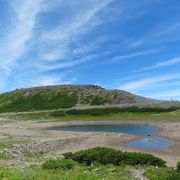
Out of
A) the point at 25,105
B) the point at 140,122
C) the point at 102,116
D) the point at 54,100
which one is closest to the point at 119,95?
the point at 54,100

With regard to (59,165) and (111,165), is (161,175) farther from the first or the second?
(111,165)

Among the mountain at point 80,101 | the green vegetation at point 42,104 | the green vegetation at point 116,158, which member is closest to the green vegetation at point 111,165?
the green vegetation at point 116,158

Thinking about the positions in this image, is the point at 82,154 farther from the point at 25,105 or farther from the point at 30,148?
the point at 25,105

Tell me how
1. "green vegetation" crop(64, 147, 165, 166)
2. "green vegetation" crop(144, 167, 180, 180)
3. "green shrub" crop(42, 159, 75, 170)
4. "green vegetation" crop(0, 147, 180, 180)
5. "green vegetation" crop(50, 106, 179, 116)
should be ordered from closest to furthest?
1. "green vegetation" crop(144, 167, 180, 180)
2. "green vegetation" crop(0, 147, 180, 180)
3. "green shrub" crop(42, 159, 75, 170)
4. "green vegetation" crop(64, 147, 165, 166)
5. "green vegetation" crop(50, 106, 179, 116)

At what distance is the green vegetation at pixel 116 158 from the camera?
1176 inches

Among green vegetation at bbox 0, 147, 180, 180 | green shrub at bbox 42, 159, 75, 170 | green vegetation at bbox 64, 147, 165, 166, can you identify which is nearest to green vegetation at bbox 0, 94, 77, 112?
green vegetation at bbox 64, 147, 165, 166

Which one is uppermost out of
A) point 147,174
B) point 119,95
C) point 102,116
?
point 119,95

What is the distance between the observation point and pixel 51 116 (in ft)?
439

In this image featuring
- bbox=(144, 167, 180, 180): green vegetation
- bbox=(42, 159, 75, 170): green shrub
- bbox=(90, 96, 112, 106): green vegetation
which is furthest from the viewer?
bbox=(90, 96, 112, 106): green vegetation

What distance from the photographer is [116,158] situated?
30766 millimetres

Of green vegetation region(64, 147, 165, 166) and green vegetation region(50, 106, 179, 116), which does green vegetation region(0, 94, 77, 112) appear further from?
green vegetation region(64, 147, 165, 166)

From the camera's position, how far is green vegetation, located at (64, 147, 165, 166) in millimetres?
29875

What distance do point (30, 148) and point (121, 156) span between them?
66.8 ft

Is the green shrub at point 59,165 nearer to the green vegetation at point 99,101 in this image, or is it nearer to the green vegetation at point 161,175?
the green vegetation at point 161,175
